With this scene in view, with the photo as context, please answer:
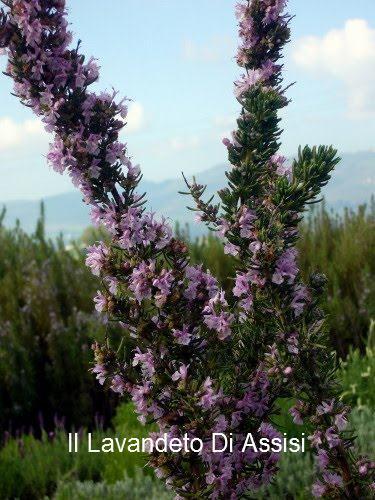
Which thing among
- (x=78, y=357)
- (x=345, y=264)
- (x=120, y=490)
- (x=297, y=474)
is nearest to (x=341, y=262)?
(x=345, y=264)

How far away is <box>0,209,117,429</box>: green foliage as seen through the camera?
23.2 ft

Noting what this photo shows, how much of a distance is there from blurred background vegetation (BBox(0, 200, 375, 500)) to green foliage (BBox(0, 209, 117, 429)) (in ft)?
0.04

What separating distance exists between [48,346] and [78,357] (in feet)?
1.61

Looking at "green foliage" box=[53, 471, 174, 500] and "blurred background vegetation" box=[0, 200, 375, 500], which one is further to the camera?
"blurred background vegetation" box=[0, 200, 375, 500]

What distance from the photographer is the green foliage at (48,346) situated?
7059mm

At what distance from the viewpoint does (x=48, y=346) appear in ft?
24.7

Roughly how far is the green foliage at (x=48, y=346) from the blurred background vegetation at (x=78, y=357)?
1 centimetres

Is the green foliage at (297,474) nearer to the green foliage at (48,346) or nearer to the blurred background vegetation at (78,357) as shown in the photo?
the blurred background vegetation at (78,357)

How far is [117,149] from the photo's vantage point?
97.2 inches

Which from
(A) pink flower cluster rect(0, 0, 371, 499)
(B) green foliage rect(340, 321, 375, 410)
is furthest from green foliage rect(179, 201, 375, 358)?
(A) pink flower cluster rect(0, 0, 371, 499)

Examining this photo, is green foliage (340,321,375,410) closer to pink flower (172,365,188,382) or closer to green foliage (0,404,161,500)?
green foliage (0,404,161,500)

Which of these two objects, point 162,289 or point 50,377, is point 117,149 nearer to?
point 162,289

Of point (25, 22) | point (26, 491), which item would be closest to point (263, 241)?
point (25, 22)

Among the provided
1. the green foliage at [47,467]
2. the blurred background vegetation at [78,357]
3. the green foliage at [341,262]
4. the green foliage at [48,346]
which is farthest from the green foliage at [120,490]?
the green foliage at [341,262]
